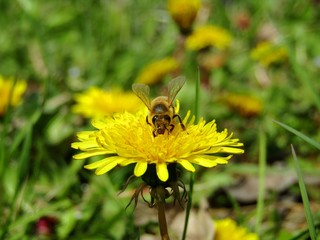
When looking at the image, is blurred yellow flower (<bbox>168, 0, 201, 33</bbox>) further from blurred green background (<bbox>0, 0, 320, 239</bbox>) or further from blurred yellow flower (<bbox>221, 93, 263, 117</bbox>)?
blurred yellow flower (<bbox>221, 93, 263, 117</bbox>)

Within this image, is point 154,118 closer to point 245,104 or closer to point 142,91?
point 142,91

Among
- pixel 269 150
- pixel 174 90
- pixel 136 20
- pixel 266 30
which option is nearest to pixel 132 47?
pixel 136 20

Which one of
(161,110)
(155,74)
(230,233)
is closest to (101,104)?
(155,74)

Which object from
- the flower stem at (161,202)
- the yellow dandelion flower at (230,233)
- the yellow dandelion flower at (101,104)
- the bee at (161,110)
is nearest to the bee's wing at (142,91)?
the bee at (161,110)

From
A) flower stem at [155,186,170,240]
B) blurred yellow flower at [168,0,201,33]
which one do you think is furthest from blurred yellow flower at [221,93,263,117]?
flower stem at [155,186,170,240]

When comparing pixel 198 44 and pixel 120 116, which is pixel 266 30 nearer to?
pixel 198 44

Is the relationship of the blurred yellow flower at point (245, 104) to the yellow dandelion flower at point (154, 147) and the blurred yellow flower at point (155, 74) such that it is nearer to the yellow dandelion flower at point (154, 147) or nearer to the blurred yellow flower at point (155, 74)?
the blurred yellow flower at point (155, 74)
